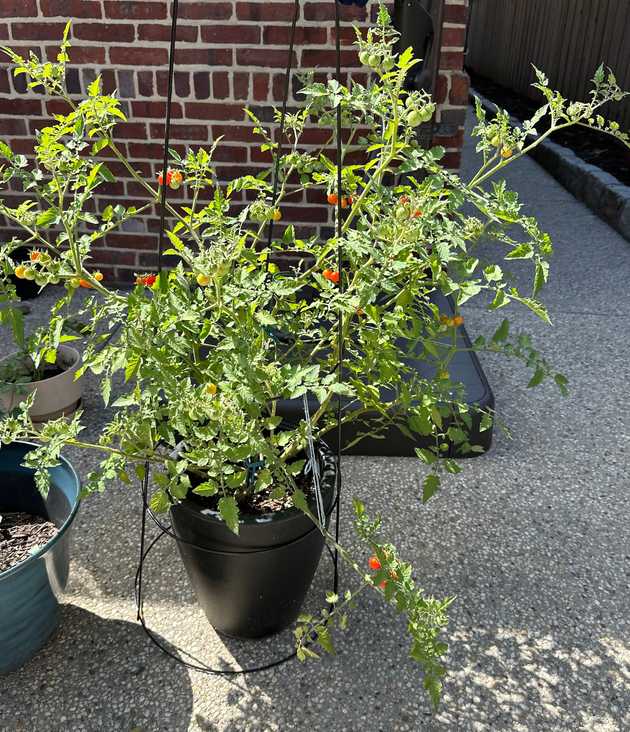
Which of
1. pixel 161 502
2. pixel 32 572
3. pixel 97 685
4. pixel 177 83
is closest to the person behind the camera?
pixel 161 502

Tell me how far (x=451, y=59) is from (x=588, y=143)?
4.40 m

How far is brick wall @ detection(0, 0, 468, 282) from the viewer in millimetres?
3006

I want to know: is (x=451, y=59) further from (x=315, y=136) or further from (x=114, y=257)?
(x=114, y=257)

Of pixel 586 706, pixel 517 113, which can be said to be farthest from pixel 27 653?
pixel 517 113

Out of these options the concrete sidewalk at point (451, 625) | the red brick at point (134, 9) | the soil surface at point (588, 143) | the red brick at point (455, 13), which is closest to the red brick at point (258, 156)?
the red brick at point (134, 9)

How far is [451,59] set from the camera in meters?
3.00

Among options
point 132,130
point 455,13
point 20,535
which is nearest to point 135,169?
point 132,130

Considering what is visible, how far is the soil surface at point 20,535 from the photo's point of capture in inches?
66.9

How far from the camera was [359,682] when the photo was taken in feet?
5.33

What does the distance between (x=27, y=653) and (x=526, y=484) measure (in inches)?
63.5

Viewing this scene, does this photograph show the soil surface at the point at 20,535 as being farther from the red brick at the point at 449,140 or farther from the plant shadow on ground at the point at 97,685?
the red brick at the point at 449,140

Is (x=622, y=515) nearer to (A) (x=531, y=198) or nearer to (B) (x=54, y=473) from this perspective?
(B) (x=54, y=473)

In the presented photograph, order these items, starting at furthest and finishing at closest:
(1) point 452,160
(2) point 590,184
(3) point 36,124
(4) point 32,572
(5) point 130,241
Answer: (2) point 590,184 < (5) point 130,241 < (3) point 36,124 < (1) point 452,160 < (4) point 32,572

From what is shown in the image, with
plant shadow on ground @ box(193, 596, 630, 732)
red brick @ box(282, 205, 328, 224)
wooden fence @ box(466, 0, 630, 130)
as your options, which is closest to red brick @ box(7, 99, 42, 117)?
red brick @ box(282, 205, 328, 224)
